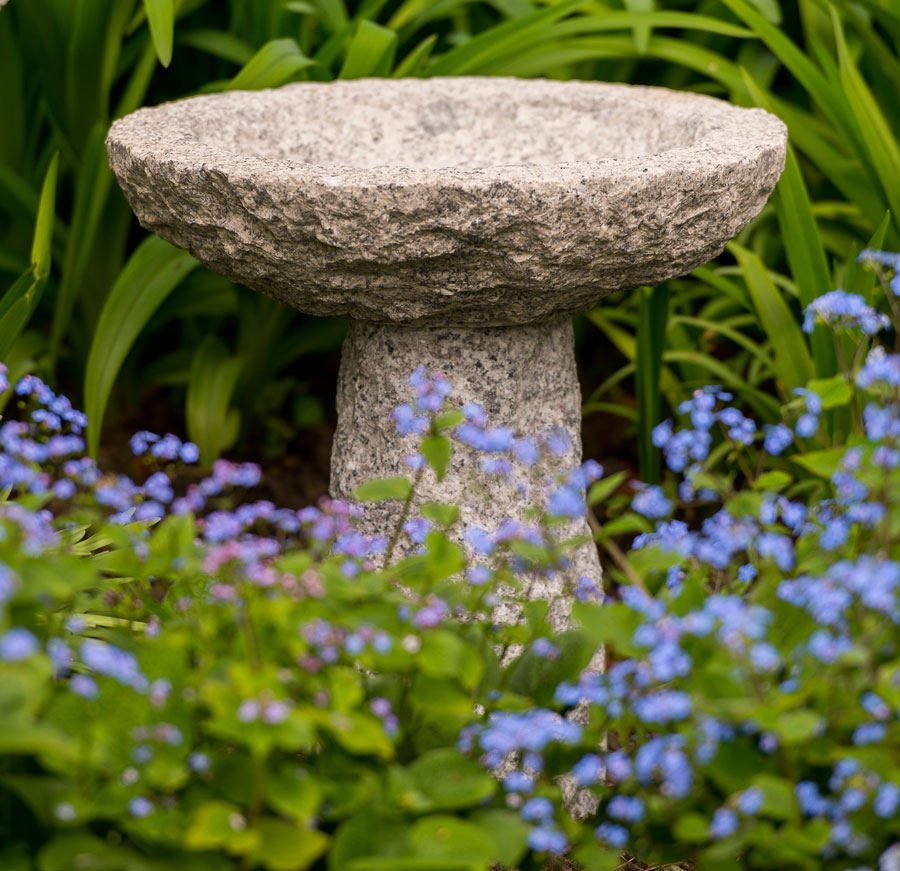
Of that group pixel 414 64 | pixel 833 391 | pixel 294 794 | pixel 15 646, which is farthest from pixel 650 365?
pixel 15 646

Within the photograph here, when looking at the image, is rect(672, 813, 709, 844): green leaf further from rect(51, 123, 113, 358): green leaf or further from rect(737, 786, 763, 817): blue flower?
rect(51, 123, 113, 358): green leaf

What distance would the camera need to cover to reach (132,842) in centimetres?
118

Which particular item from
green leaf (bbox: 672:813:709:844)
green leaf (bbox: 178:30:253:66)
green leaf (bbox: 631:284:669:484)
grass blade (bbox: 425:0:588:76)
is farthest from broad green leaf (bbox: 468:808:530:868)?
green leaf (bbox: 178:30:253:66)

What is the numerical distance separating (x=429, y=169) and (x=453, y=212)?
83 millimetres

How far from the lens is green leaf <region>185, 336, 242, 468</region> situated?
258 cm

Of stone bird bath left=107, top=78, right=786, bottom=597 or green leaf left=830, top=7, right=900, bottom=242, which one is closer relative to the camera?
stone bird bath left=107, top=78, right=786, bottom=597

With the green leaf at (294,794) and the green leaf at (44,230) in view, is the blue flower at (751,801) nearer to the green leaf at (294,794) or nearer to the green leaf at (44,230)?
the green leaf at (294,794)

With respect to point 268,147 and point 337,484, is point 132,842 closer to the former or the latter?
point 337,484

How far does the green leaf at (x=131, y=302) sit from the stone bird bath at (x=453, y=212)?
0.44 metres

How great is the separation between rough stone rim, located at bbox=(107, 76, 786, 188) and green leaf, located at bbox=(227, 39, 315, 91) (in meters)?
0.22

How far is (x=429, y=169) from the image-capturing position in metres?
1.51

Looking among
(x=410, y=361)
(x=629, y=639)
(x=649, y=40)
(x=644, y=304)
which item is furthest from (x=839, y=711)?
(x=649, y=40)

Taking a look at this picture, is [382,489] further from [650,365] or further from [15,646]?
[650,365]

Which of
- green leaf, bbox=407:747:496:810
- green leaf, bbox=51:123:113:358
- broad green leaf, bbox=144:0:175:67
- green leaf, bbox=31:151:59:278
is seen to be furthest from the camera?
green leaf, bbox=51:123:113:358
